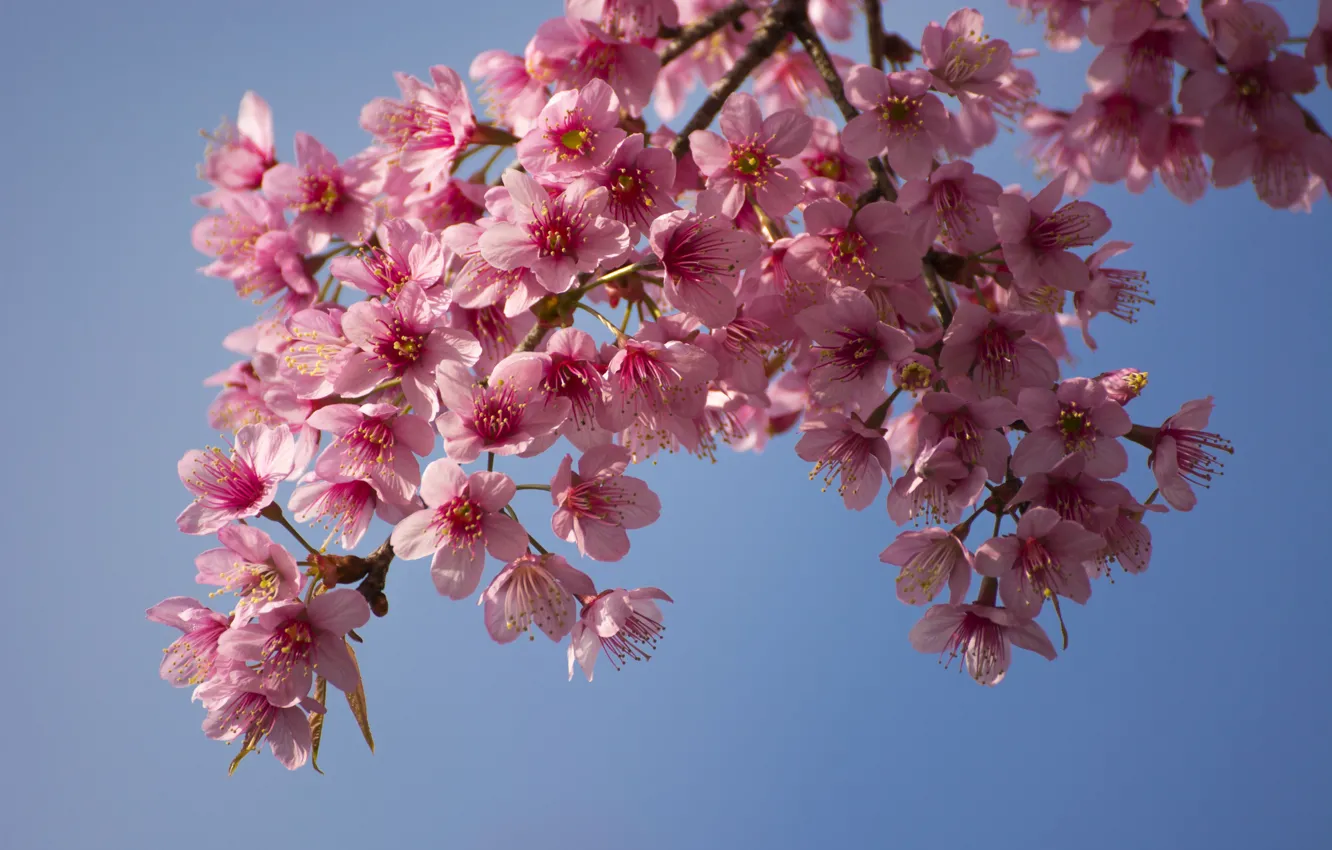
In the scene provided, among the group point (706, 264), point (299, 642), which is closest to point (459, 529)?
point (299, 642)

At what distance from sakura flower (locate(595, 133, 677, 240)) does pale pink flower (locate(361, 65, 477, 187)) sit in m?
0.41

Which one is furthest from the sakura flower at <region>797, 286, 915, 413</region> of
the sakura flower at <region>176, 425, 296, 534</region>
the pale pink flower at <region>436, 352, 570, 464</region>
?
the sakura flower at <region>176, 425, 296, 534</region>

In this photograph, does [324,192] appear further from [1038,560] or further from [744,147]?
[1038,560]

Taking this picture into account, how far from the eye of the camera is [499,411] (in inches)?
56.6

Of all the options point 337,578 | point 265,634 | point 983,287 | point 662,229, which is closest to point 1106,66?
point 983,287

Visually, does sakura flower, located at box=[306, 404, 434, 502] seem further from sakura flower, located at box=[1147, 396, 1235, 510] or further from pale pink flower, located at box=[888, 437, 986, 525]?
sakura flower, located at box=[1147, 396, 1235, 510]

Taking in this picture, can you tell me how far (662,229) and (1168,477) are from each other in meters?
0.98

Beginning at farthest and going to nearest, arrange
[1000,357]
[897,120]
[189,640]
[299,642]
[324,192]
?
[324,192] < [897,120] < [1000,357] < [189,640] < [299,642]

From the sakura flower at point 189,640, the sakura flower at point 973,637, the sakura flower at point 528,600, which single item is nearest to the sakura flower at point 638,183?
the sakura flower at point 528,600

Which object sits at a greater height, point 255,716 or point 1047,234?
point 1047,234

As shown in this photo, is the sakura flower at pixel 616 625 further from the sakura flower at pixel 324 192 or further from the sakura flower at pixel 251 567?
the sakura flower at pixel 324 192

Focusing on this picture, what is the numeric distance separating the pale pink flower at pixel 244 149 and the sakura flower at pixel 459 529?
109 centimetres

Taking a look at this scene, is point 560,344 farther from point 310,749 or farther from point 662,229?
point 310,749

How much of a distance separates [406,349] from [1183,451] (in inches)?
56.3
